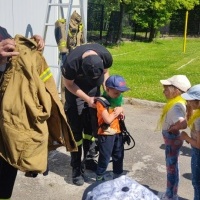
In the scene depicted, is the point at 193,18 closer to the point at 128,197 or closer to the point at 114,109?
the point at 114,109

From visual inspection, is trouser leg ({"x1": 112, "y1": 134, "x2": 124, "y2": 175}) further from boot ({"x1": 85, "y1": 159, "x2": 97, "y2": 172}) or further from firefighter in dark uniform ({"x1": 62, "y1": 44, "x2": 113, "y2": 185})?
boot ({"x1": 85, "y1": 159, "x2": 97, "y2": 172})

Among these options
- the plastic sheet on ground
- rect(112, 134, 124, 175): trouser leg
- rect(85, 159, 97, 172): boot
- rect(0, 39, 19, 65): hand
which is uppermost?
rect(0, 39, 19, 65): hand

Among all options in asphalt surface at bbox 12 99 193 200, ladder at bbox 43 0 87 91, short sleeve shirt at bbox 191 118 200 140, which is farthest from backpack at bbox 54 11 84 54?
short sleeve shirt at bbox 191 118 200 140

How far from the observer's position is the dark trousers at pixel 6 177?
2736mm

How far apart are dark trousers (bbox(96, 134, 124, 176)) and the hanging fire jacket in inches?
45.8

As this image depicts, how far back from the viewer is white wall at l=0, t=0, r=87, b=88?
20.2 ft

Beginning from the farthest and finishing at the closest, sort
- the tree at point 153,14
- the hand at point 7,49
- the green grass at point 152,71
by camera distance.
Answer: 1. the tree at point 153,14
2. the green grass at point 152,71
3. the hand at point 7,49

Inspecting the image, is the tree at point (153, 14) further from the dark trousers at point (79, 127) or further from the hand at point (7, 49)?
the hand at point (7, 49)

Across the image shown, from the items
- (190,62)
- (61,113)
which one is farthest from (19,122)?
(190,62)

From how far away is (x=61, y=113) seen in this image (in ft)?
9.28

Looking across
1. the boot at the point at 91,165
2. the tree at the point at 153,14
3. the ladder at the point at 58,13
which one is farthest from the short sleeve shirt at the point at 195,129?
the tree at the point at 153,14

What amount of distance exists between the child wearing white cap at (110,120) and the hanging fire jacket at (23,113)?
1011mm

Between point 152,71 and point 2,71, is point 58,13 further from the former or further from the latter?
point 152,71

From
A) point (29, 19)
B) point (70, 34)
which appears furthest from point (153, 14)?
point (29, 19)
